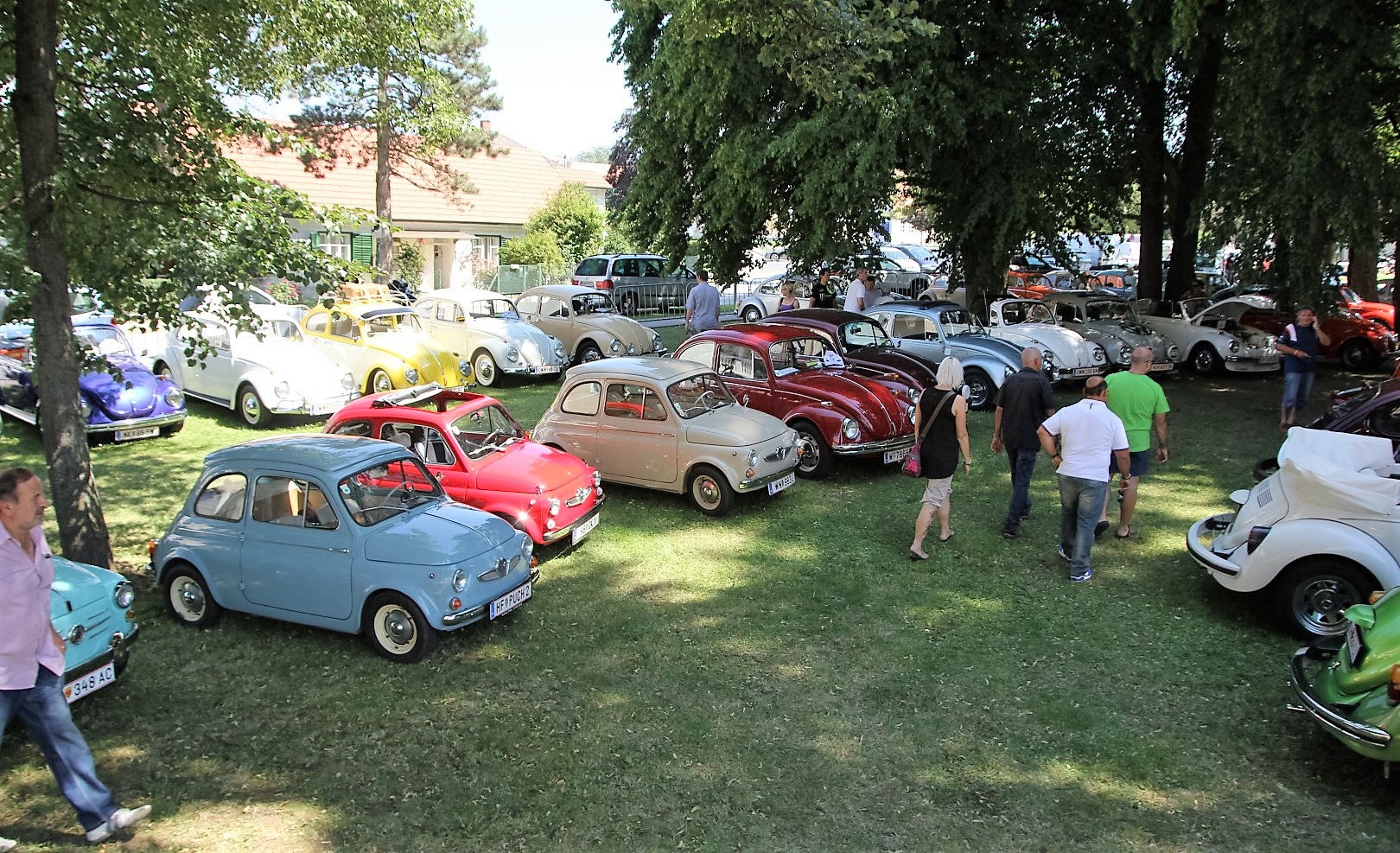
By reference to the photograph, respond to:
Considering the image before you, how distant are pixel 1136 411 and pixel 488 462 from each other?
6.07 metres

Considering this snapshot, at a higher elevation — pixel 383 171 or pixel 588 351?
pixel 383 171

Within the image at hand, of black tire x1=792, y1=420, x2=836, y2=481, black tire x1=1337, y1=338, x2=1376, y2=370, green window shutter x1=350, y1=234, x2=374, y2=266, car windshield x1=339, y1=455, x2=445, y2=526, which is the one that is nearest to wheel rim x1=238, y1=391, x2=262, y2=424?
car windshield x1=339, y1=455, x2=445, y2=526

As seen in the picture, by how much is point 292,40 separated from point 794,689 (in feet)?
34.0

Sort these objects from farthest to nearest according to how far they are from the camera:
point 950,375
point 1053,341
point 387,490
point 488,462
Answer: point 1053,341
point 488,462
point 950,375
point 387,490

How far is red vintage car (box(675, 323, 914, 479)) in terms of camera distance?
37.1 feet

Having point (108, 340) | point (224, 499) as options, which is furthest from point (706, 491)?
point (108, 340)

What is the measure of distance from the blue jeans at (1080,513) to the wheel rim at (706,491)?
3.49 m

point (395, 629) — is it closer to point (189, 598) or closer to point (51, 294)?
point (189, 598)

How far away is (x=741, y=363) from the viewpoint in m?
12.1

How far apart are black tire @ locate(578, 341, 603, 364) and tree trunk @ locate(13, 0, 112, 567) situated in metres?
11.6

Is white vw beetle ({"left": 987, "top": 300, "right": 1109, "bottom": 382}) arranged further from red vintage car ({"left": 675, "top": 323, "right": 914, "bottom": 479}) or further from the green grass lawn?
the green grass lawn

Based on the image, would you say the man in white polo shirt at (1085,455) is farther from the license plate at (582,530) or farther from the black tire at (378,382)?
the black tire at (378,382)

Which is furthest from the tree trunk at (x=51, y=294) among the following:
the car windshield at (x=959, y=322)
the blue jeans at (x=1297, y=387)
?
the blue jeans at (x=1297, y=387)

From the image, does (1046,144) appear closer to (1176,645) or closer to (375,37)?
(375,37)
